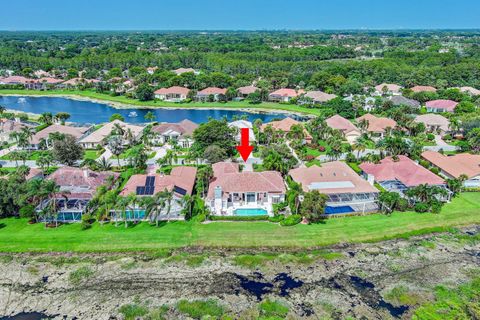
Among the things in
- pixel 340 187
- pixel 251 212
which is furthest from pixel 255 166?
pixel 340 187

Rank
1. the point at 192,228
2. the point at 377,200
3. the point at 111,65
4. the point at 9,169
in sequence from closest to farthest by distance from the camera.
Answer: the point at 192,228 → the point at 377,200 → the point at 9,169 → the point at 111,65

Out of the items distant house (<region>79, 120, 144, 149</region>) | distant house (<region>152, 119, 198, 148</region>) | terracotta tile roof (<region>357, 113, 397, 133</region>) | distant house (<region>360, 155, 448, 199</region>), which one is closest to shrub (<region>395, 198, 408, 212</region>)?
distant house (<region>360, 155, 448, 199</region>)

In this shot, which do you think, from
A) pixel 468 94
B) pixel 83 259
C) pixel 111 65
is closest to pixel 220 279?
pixel 83 259

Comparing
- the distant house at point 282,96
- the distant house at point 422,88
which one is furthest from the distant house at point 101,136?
the distant house at point 422,88

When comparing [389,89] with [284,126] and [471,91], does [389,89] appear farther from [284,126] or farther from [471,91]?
[284,126]

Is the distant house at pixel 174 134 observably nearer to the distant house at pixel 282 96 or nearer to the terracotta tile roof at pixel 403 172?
the terracotta tile roof at pixel 403 172

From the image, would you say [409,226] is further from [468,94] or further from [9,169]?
[468,94]
